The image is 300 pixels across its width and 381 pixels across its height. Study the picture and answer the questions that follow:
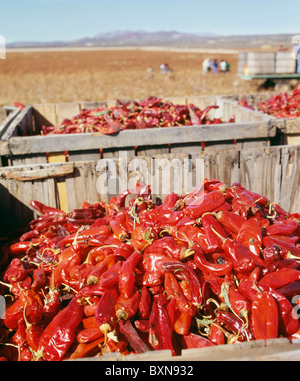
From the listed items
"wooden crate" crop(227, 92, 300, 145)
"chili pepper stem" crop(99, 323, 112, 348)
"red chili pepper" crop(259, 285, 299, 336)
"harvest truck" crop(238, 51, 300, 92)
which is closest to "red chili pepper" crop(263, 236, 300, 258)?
"red chili pepper" crop(259, 285, 299, 336)

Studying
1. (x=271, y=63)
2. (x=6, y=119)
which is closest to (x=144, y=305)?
(x=6, y=119)

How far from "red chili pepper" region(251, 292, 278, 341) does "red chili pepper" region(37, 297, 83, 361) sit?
1370 mm

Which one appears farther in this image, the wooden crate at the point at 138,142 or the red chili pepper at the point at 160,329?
the wooden crate at the point at 138,142

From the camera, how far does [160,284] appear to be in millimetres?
3123

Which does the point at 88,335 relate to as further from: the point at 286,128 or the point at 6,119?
the point at 6,119

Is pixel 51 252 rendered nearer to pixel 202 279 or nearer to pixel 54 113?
pixel 202 279

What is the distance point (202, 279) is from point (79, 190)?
223 centimetres

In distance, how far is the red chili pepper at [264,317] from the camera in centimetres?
260

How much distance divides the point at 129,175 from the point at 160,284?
1.85 m

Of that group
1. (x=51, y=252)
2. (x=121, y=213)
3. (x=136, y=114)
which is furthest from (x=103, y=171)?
(x=136, y=114)

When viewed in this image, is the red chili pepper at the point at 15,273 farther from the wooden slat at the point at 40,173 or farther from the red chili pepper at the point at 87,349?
the wooden slat at the point at 40,173

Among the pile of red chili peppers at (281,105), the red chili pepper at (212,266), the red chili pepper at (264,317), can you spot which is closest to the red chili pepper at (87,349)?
the red chili pepper at (212,266)

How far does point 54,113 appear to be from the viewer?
27.5 ft

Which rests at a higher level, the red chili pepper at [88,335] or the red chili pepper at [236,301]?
the red chili pepper at [236,301]
